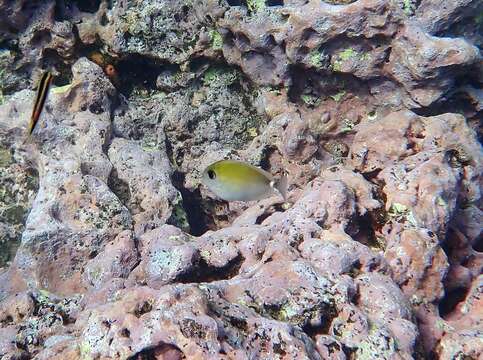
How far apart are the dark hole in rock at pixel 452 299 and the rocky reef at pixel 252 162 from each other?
0.01 metres

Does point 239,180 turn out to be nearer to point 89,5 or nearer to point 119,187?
point 119,187

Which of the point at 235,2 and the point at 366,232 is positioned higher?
the point at 235,2

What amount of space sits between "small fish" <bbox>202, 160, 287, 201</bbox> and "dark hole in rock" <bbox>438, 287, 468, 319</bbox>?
1.45 metres

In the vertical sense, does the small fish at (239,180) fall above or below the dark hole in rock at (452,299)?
above

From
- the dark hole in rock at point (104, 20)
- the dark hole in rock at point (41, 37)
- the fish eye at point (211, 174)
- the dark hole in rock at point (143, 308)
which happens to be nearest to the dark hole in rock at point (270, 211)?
the fish eye at point (211, 174)

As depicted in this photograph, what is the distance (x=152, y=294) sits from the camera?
6.08ft

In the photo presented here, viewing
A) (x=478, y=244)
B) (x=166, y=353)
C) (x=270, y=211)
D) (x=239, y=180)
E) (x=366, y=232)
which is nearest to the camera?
(x=166, y=353)

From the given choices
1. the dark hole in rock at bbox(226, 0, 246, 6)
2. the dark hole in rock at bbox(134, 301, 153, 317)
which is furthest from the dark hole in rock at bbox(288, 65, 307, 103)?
the dark hole in rock at bbox(134, 301, 153, 317)

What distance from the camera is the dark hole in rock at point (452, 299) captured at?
2887mm

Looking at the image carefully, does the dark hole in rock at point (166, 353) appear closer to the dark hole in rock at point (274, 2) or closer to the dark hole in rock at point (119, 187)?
the dark hole in rock at point (119, 187)

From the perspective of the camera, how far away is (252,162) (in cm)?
365

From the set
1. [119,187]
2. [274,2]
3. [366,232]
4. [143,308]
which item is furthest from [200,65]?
[143,308]

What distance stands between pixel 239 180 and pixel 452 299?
171cm

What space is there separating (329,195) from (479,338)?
3.59 ft
